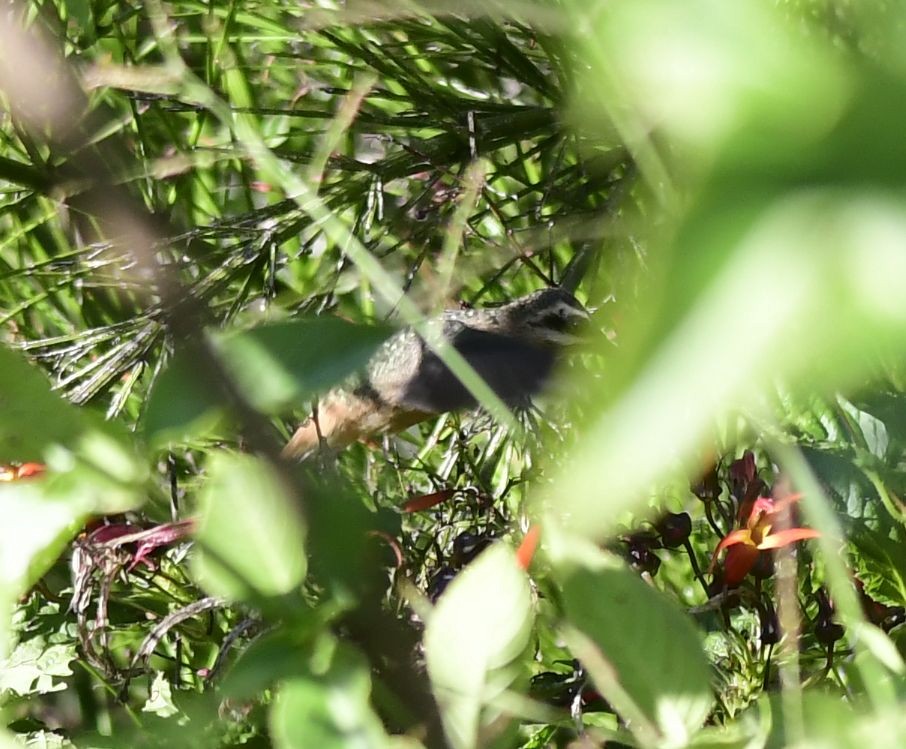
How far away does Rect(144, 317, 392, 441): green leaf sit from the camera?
250 mm

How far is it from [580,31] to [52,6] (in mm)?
1053

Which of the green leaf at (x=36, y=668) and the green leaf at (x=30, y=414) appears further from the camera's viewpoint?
the green leaf at (x=36, y=668)

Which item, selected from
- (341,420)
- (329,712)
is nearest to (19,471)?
(329,712)

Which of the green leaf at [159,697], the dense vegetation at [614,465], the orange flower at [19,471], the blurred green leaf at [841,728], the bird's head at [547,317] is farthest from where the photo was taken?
the bird's head at [547,317]

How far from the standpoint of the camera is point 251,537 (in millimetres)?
248

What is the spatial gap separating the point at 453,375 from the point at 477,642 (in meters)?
1.08

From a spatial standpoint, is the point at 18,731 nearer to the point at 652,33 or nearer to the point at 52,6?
the point at 652,33

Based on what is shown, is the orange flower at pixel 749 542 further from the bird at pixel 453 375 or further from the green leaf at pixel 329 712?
the bird at pixel 453 375

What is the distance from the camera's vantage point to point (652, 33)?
12 centimetres

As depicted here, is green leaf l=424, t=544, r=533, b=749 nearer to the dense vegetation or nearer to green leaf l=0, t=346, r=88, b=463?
the dense vegetation

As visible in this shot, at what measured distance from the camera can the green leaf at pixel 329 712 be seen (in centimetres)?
23

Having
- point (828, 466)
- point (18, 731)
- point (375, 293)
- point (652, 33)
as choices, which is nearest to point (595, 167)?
point (375, 293)

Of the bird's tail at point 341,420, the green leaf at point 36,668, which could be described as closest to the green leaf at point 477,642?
the green leaf at point 36,668

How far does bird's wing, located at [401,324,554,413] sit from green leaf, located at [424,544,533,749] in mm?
914
